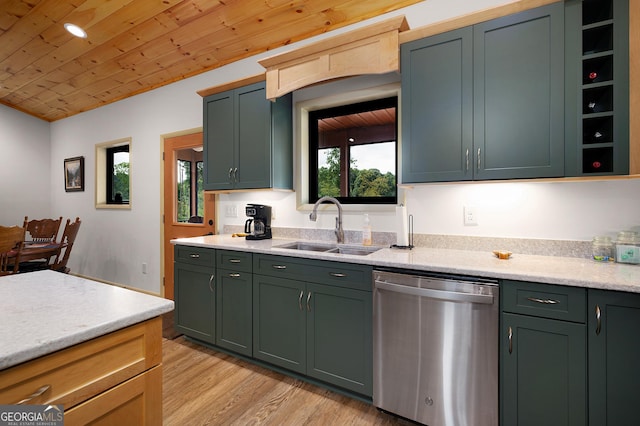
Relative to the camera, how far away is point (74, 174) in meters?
5.19

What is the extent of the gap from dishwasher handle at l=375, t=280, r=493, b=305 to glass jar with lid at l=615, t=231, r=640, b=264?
0.80m

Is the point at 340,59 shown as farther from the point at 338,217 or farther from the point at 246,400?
the point at 246,400

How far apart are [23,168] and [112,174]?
1788 mm

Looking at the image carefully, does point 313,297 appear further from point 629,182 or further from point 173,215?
point 173,215

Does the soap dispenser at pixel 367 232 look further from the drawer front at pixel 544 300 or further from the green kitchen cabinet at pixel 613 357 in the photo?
the green kitchen cabinet at pixel 613 357

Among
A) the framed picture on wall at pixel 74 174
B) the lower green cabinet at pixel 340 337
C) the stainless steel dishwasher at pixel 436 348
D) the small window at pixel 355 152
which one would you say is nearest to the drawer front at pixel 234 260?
the lower green cabinet at pixel 340 337

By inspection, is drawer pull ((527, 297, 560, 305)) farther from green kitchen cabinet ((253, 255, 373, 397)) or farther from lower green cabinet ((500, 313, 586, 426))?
green kitchen cabinet ((253, 255, 373, 397))

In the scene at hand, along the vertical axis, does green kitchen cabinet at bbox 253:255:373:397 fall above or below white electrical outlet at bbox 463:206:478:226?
below

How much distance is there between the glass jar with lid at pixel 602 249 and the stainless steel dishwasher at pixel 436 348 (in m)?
0.76

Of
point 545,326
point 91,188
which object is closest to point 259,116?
point 545,326

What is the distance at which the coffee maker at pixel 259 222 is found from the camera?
280cm

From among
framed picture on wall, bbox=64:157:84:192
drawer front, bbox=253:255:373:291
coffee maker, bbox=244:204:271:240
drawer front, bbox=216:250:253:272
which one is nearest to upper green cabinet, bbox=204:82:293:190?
coffee maker, bbox=244:204:271:240

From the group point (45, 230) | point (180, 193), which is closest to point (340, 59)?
point (180, 193)

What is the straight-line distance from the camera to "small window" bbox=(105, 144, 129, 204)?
15.3 ft
